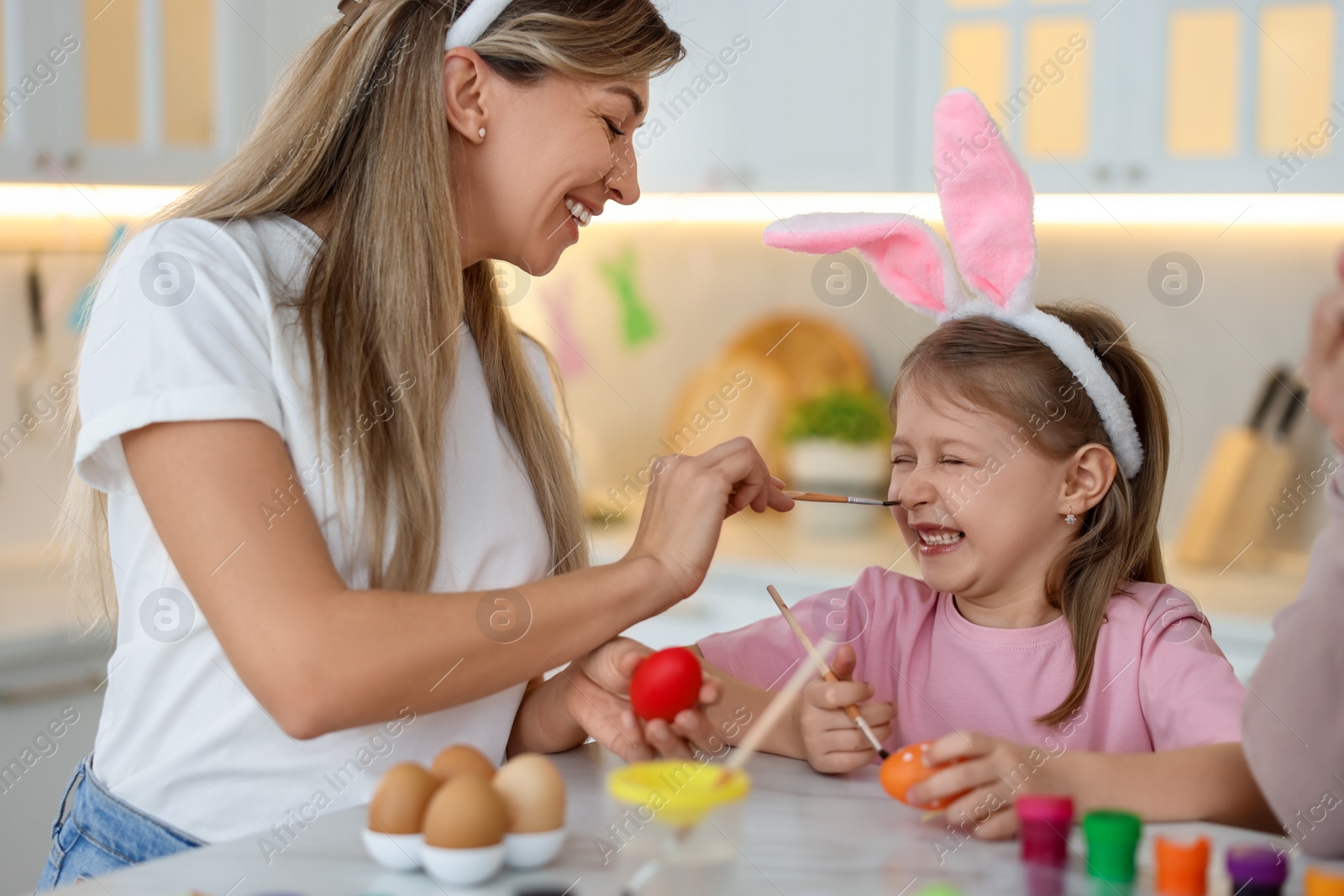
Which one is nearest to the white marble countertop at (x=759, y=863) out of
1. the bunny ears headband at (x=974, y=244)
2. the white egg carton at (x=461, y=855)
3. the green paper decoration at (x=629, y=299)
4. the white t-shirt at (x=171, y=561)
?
the white egg carton at (x=461, y=855)

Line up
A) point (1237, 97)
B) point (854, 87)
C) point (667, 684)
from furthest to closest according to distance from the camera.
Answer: point (854, 87), point (1237, 97), point (667, 684)

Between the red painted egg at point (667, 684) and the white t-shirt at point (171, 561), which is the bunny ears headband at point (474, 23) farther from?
the red painted egg at point (667, 684)

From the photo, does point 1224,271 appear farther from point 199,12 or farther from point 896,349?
point 199,12

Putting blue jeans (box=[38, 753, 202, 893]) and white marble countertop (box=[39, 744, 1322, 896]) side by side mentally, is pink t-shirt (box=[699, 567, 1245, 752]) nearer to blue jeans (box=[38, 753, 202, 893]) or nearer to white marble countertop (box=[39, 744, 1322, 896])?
white marble countertop (box=[39, 744, 1322, 896])

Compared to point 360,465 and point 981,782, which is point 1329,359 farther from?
point 360,465

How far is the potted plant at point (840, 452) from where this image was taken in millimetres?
3043

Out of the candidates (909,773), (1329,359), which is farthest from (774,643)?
(1329,359)

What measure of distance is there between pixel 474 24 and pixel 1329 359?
85 centimetres

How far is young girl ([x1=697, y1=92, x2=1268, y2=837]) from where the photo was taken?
1.40m

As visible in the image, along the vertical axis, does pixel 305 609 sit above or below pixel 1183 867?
above

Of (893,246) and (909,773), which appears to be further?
(893,246)

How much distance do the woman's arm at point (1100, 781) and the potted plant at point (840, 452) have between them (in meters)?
1.93

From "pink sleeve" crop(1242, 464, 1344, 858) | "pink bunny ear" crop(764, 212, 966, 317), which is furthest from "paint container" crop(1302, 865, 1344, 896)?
"pink bunny ear" crop(764, 212, 966, 317)

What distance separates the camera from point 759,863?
0.89m
